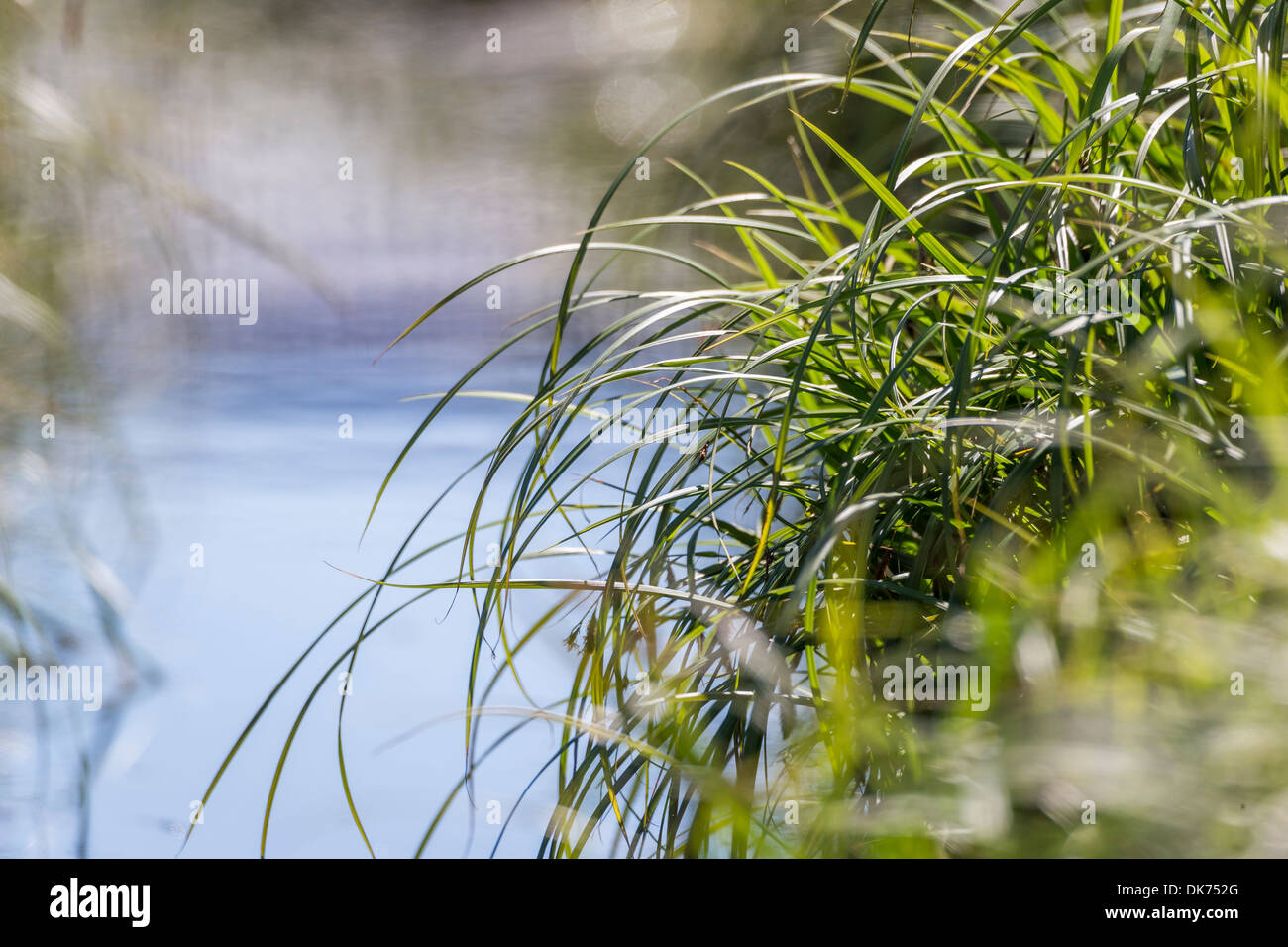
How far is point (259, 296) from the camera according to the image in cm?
147

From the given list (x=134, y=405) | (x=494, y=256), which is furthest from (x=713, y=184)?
(x=134, y=405)

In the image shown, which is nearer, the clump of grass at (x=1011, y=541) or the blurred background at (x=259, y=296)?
the clump of grass at (x=1011, y=541)

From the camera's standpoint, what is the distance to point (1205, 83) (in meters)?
0.37

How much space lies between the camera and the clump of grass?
0.19 metres

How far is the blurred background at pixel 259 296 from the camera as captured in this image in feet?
2.44

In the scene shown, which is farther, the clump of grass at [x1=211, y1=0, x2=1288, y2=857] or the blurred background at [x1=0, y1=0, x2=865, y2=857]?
the blurred background at [x1=0, y1=0, x2=865, y2=857]

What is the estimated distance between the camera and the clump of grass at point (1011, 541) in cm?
19

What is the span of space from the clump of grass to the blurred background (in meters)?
0.10

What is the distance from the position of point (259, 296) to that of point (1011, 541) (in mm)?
1461

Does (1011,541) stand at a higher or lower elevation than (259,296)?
Answer: lower

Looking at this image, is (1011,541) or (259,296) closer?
(1011,541)

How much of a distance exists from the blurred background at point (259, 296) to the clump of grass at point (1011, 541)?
3.9 inches

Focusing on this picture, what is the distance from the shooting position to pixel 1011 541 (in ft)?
1.06
